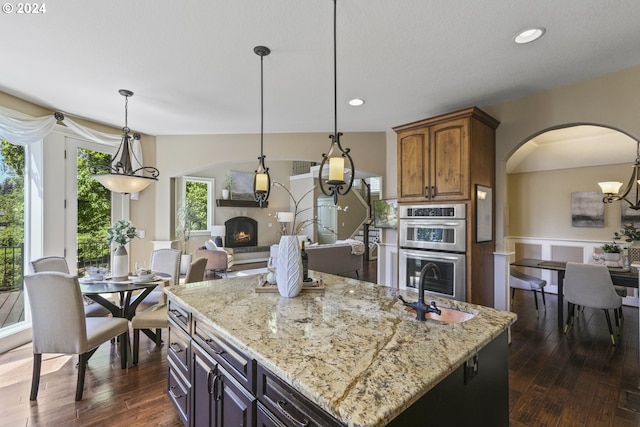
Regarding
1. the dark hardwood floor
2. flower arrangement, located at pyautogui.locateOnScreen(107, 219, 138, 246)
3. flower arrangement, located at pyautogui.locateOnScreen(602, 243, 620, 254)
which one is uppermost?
flower arrangement, located at pyautogui.locateOnScreen(107, 219, 138, 246)

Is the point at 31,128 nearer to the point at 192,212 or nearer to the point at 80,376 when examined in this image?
the point at 80,376

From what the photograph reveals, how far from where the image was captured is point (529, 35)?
2.04 metres

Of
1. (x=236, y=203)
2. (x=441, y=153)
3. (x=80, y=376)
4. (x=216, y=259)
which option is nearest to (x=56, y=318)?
(x=80, y=376)

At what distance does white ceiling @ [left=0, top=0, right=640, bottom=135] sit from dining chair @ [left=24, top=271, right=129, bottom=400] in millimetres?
1768

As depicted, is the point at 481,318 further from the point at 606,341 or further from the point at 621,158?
the point at 621,158

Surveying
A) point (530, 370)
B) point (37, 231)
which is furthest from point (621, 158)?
point (37, 231)

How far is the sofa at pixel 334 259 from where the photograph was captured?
20.6ft

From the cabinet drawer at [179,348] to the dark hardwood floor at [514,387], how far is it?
0.48m

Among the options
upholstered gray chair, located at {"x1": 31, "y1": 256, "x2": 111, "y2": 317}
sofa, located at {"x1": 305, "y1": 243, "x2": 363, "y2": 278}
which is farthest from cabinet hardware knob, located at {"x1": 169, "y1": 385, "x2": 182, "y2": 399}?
sofa, located at {"x1": 305, "y1": 243, "x2": 363, "y2": 278}

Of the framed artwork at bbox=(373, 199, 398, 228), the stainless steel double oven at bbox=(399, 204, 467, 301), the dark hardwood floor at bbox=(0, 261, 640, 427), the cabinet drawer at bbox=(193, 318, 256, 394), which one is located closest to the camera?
the cabinet drawer at bbox=(193, 318, 256, 394)

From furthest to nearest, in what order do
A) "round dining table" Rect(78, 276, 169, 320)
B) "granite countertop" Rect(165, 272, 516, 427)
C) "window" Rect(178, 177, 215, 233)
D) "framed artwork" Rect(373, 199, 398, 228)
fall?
"window" Rect(178, 177, 215, 233) < "framed artwork" Rect(373, 199, 398, 228) < "round dining table" Rect(78, 276, 169, 320) < "granite countertop" Rect(165, 272, 516, 427)

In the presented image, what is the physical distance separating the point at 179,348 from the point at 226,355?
0.75m

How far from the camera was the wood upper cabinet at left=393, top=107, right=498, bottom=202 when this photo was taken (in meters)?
2.99

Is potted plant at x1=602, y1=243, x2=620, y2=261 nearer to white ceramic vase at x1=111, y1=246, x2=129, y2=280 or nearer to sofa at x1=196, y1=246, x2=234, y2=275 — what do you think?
white ceramic vase at x1=111, y1=246, x2=129, y2=280
